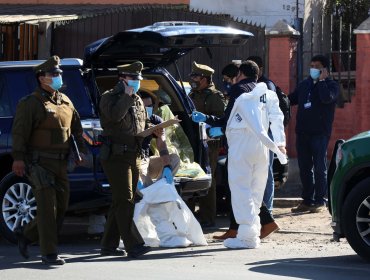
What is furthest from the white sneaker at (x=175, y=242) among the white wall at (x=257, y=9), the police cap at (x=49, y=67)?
the white wall at (x=257, y=9)

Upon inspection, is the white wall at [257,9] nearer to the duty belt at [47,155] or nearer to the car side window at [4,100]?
the car side window at [4,100]

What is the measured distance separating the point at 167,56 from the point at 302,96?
2400 millimetres

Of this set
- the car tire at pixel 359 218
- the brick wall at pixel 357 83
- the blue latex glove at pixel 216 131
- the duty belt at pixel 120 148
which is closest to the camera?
the car tire at pixel 359 218

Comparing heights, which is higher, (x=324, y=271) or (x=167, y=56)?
(x=167, y=56)

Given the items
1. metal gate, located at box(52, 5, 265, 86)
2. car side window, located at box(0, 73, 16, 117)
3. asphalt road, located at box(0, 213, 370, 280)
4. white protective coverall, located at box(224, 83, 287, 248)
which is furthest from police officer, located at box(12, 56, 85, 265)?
metal gate, located at box(52, 5, 265, 86)

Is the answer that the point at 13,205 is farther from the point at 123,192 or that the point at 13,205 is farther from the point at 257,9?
the point at 257,9

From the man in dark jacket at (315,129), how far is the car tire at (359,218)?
3780 mm

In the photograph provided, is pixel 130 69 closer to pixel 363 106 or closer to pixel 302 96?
pixel 302 96

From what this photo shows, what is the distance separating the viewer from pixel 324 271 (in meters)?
9.16

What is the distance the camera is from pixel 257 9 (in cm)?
2027

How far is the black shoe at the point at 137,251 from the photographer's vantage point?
995cm

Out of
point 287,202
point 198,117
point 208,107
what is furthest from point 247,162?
point 287,202

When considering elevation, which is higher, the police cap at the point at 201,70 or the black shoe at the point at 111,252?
the police cap at the point at 201,70

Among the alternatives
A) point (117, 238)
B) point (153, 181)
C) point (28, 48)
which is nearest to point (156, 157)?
point (153, 181)
